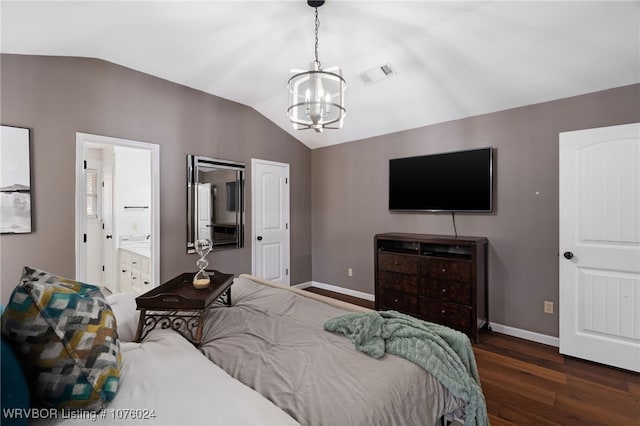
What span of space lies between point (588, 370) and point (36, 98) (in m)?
5.21

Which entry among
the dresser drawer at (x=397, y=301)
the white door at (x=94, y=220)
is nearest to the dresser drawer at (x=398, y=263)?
the dresser drawer at (x=397, y=301)

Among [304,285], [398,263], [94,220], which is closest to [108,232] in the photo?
[94,220]

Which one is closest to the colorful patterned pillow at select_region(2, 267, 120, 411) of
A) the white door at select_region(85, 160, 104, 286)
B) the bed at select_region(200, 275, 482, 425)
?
the bed at select_region(200, 275, 482, 425)

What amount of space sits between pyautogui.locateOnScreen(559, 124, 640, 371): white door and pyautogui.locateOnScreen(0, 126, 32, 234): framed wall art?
4.68 m

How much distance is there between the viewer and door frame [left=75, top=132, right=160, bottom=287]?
2730mm

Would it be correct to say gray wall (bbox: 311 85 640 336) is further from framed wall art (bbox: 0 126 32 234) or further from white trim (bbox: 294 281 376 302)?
framed wall art (bbox: 0 126 32 234)

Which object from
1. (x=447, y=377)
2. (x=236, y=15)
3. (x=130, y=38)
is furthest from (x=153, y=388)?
(x=130, y=38)

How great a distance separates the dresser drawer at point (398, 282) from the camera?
3324 mm

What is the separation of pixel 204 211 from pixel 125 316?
2.23m

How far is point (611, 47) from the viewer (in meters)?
2.26

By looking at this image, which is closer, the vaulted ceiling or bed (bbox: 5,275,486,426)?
bed (bbox: 5,275,486,426)

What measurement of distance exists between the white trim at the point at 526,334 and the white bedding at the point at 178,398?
3.12 m

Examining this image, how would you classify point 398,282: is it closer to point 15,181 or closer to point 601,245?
point 601,245

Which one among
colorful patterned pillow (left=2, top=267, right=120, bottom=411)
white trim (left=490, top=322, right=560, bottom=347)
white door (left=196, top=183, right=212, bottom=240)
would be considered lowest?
white trim (left=490, top=322, right=560, bottom=347)
